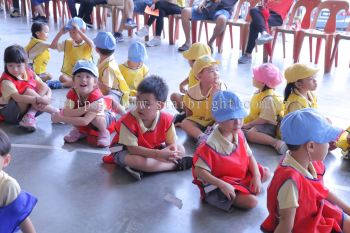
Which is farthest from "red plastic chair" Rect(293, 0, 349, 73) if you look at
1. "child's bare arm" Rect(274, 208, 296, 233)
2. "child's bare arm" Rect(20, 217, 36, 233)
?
"child's bare arm" Rect(20, 217, 36, 233)

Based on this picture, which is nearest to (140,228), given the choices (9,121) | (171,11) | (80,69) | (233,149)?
(233,149)

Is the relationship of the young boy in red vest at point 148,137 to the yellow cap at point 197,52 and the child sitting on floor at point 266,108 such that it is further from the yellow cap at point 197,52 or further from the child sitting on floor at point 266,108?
the yellow cap at point 197,52

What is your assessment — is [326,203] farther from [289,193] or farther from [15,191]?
[15,191]

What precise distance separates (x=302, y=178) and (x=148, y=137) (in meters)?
0.95

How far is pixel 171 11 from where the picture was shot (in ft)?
19.3

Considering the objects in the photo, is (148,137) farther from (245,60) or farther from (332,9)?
(332,9)

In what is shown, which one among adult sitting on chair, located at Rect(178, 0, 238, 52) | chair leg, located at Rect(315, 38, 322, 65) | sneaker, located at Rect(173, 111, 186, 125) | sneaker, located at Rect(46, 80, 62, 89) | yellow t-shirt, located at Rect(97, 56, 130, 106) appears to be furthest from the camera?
adult sitting on chair, located at Rect(178, 0, 238, 52)

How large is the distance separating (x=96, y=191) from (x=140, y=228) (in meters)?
0.39

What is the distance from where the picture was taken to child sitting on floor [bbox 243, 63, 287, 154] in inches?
103

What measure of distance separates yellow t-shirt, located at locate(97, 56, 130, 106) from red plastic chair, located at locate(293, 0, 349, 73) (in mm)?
2503

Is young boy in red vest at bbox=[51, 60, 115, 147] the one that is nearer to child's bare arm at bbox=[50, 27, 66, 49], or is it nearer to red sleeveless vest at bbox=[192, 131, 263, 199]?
red sleeveless vest at bbox=[192, 131, 263, 199]

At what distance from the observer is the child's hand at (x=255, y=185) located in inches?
75.1

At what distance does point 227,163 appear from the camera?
1878 millimetres

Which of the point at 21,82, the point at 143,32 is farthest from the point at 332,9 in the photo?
the point at 21,82
